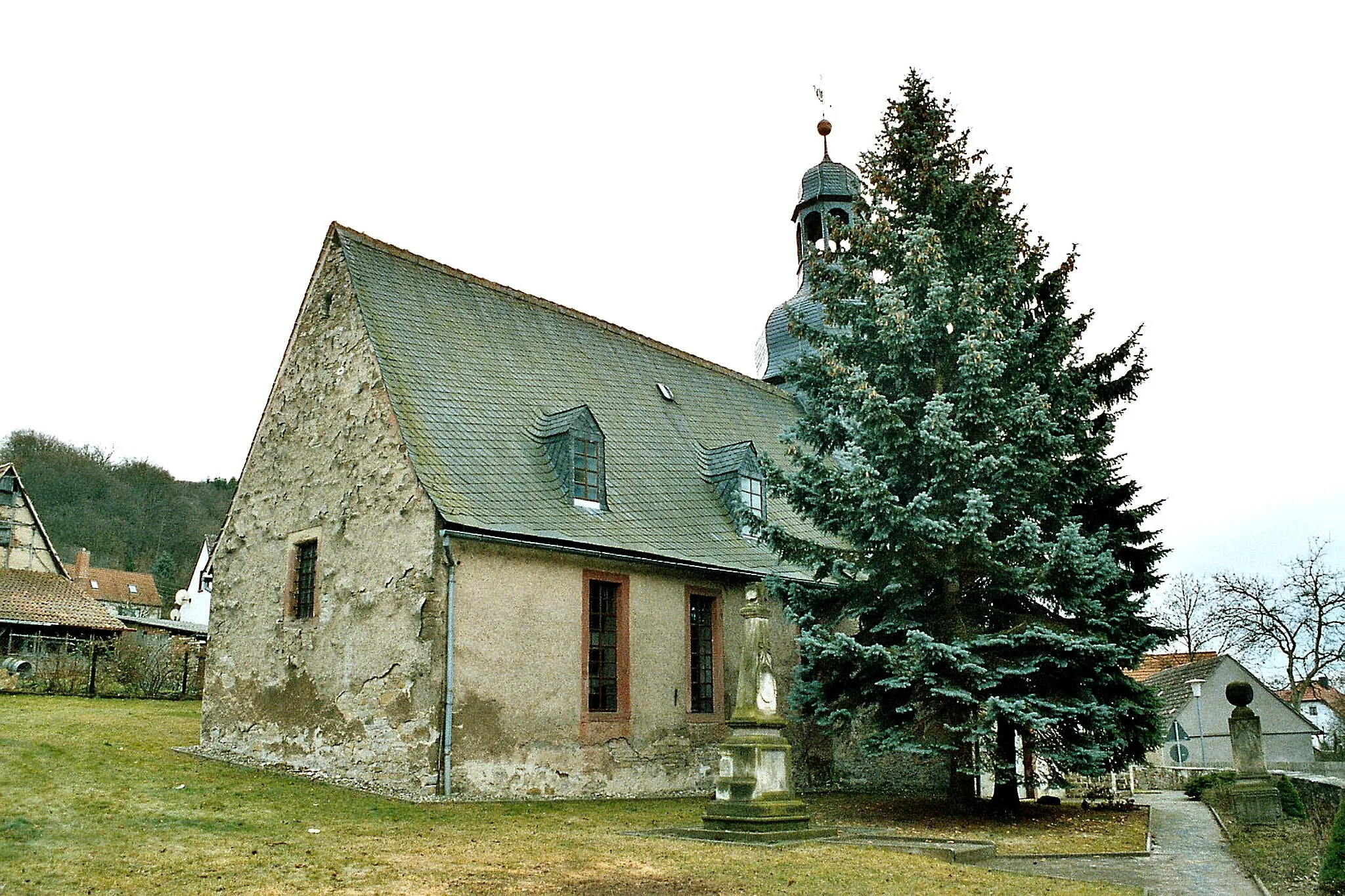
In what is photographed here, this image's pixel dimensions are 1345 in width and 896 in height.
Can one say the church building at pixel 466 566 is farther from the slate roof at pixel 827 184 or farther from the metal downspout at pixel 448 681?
the slate roof at pixel 827 184

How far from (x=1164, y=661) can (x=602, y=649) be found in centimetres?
4473

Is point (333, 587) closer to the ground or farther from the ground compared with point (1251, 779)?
farther from the ground

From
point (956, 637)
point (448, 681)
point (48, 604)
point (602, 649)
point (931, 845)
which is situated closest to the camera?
point (931, 845)

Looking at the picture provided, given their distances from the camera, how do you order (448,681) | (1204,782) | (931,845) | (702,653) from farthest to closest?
1. (1204,782)
2. (702,653)
3. (448,681)
4. (931,845)

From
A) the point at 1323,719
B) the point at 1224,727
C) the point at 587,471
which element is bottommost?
the point at 1323,719

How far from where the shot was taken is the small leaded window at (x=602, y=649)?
1531cm

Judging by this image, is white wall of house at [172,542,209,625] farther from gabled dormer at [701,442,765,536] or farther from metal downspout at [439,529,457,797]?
metal downspout at [439,529,457,797]

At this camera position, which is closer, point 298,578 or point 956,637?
point 956,637

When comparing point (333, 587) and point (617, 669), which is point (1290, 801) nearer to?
point (617, 669)

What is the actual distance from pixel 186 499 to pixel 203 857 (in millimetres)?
58531

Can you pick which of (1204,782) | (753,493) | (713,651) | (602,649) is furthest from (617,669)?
(1204,782)

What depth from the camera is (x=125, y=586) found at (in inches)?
2267

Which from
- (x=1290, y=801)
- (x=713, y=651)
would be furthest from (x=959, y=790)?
(x=1290, y=801)

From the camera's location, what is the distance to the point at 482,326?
61.3 ft
